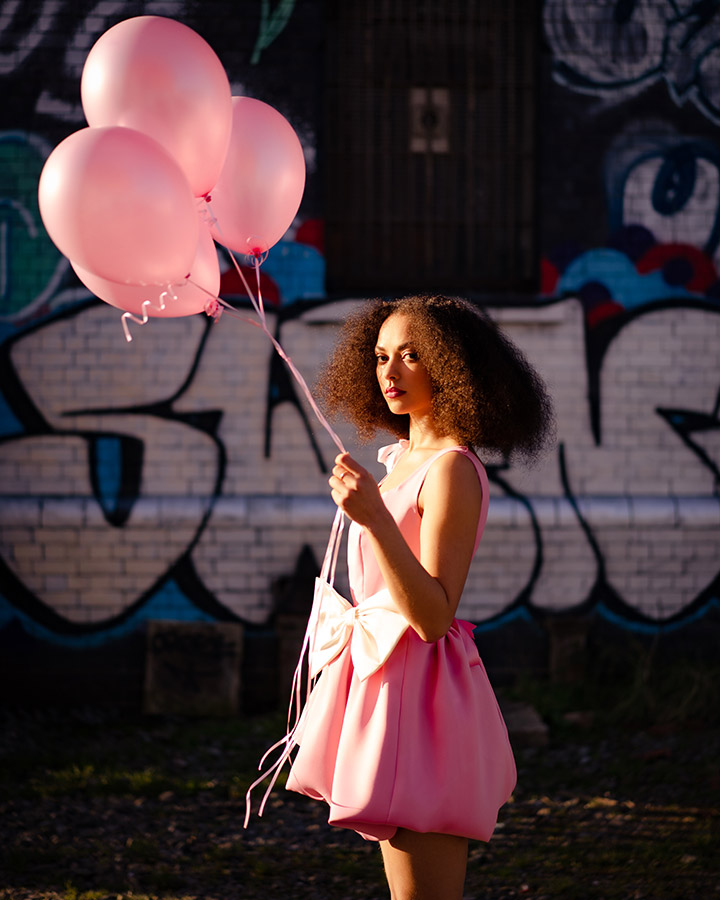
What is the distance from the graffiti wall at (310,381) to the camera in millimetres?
5652

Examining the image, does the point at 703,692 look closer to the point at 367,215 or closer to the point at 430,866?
the point at 367,215

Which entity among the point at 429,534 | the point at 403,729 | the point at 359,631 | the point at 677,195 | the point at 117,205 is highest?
the point at 677,195

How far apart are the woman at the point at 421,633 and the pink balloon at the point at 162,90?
0.61 meters

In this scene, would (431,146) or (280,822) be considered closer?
(280,822)

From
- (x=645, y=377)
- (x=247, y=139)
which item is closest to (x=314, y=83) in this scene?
(x=645, y=377)

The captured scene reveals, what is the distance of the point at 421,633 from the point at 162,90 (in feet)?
4.39

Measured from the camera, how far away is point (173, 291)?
225 centimetres

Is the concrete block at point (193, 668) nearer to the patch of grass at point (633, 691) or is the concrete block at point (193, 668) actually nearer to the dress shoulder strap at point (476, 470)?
the patch of grass at point (633, 691)

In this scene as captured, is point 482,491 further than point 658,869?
No

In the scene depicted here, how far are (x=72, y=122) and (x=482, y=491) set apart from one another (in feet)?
15.3

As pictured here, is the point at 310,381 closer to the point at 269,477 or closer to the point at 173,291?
the point at 269,477

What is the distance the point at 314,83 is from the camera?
18.4ft

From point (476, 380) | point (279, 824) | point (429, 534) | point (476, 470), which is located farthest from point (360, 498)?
point (279, 824)

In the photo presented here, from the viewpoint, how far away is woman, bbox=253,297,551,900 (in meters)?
1.87
